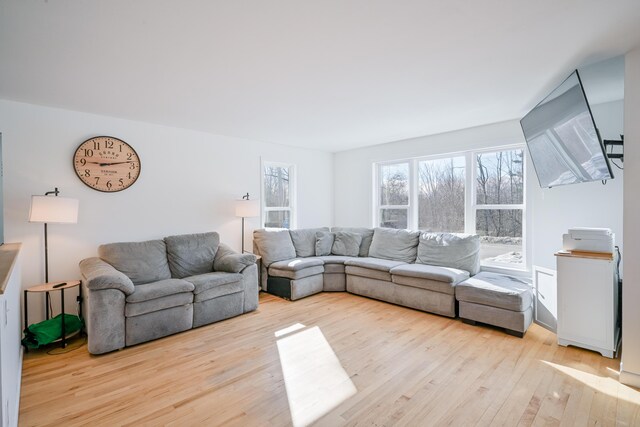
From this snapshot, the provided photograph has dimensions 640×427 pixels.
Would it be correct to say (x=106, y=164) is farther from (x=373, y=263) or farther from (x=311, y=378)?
(x=373, y=263)

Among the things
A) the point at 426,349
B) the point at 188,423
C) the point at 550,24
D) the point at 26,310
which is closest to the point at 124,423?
the point at 188,423

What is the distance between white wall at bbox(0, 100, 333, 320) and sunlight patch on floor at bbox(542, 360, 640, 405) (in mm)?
4014

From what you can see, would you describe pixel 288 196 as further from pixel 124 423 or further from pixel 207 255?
pixel 124 423

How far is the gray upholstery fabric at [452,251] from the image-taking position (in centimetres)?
399

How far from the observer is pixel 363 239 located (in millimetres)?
5199

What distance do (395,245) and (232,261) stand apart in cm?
241

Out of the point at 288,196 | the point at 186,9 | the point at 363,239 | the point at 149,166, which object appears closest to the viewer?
the point at 186,9

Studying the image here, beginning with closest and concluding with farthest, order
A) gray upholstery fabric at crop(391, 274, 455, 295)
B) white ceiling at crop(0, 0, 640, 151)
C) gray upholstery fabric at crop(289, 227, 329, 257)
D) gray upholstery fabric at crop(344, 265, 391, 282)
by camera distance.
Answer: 1. white ceiling at crop(0, 0, 640, 151)
2. gray upholstery fabric at crop(391, 274, 455, 295)
3. gray upholstery fabric at crop(344, 265, 391, 282)
4. gray upholstery fabric at crop(289, 227, 329, 257)

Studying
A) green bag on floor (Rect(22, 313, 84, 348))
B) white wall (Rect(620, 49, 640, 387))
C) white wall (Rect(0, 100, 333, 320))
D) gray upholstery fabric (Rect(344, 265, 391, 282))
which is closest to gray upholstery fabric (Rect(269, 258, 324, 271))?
gray upholstery fabric (Rect(344, 265, 391, 282))

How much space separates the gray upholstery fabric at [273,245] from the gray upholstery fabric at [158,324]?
1.48m

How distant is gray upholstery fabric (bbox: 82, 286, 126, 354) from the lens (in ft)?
8.91

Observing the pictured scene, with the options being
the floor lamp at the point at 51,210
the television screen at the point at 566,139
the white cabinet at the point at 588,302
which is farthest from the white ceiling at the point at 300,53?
the white cabinet at the point at 588,302

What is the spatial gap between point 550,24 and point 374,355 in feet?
8.76

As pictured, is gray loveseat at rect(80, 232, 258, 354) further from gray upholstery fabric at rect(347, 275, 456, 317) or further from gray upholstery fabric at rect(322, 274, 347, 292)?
gray upholstery fabric at rect(347, 275, 456, 317)
